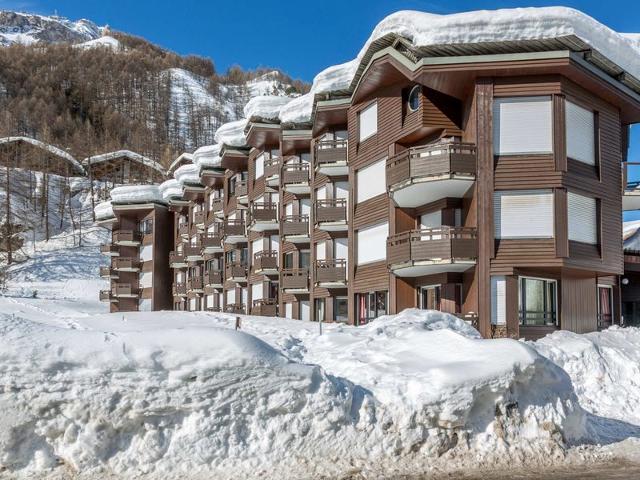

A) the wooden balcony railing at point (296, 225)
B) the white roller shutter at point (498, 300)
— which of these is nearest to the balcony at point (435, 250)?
the white roller shutter at point (498, 300)

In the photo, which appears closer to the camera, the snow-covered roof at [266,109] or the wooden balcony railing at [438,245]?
the wooden balcony railing at [438,245]

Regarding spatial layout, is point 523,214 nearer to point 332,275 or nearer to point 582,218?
point 582,218

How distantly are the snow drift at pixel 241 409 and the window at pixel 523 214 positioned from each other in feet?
40.2

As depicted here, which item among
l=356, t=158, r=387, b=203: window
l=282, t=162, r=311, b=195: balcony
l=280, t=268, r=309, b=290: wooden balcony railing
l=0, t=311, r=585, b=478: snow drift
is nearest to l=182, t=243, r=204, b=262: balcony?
l=282, t=162, r=311, b=195: balcony

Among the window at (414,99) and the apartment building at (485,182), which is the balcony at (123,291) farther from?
the window at (414,99)

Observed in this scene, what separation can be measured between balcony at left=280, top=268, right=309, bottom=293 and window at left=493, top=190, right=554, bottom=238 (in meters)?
13.9

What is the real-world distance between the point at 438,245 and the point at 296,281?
43.4 ft

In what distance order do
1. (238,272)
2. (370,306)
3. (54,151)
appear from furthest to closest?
(54,151) → (238,272) → (370,306)

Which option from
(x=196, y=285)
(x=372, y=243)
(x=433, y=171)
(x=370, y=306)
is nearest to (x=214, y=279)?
(x=196, y=285)

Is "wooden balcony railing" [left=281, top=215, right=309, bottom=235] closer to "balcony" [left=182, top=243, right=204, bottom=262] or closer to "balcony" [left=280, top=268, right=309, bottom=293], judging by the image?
"balcony" [left=280, top=268, right=309, bottom=293]

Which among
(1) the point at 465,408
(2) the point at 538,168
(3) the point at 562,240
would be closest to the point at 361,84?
(2) the point at 538,168

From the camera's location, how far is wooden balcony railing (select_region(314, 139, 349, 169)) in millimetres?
31719

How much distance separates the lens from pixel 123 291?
2336 inches

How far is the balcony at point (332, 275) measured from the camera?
104ft
